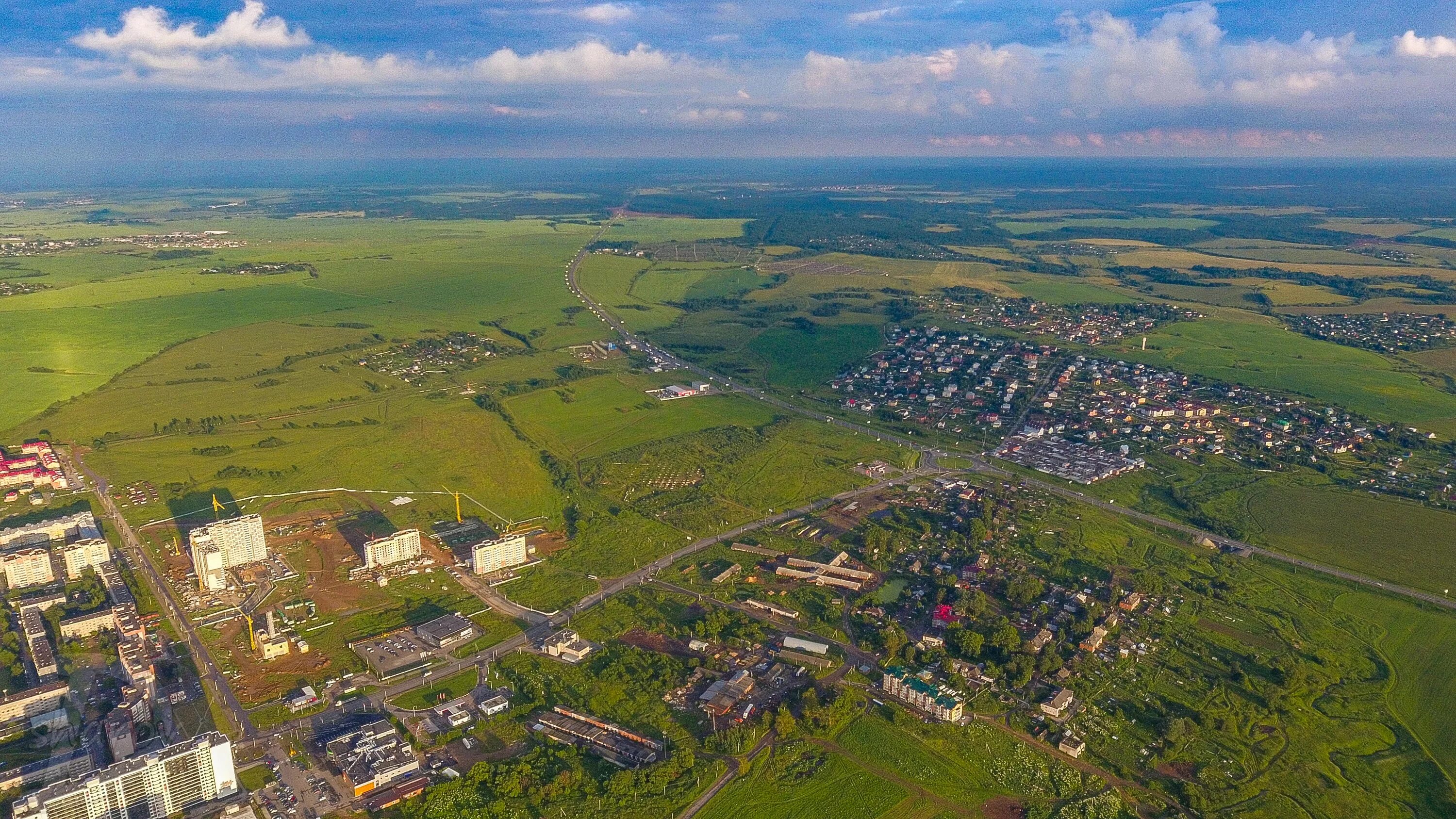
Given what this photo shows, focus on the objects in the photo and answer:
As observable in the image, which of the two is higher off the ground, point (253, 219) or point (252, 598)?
point (253, 219)

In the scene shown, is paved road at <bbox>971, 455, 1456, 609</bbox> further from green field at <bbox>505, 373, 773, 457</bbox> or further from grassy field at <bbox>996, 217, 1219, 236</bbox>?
grassy field at <bbox>996, 217, 1219, 236</bbox>

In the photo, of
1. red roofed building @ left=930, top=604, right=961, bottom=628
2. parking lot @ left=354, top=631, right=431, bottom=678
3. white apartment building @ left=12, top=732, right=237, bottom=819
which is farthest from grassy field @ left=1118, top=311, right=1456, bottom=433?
white apartment building @ left=12, top=732, right=237, bottom=819

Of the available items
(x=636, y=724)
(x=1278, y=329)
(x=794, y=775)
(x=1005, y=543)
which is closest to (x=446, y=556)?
(x=636, y=724)

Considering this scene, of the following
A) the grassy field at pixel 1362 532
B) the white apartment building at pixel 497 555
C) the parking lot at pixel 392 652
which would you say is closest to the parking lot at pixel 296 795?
the parking lot at pixel 392 652

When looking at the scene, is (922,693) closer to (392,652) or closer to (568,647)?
(568,647)

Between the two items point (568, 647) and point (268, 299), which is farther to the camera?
point (268, 299)

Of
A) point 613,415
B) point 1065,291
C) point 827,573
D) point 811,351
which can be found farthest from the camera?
point 1065,291

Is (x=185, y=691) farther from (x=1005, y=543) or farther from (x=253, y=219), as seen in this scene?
(x=253, y=219)

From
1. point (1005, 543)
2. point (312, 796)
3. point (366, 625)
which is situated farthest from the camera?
point (1005, 543)

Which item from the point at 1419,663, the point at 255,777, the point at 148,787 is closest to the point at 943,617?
the point at 1419,663
